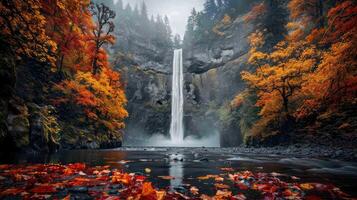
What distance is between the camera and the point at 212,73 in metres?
44.0

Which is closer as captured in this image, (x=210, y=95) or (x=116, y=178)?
(x=116, y=178)

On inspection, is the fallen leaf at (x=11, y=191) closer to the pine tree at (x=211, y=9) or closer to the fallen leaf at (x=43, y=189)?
the fallen leaf at (x=43, y=189)

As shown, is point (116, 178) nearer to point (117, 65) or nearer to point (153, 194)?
point (153, 194)

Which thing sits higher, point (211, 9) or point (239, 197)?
point (211, 9)

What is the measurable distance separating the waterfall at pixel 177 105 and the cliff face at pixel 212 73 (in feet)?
4.43

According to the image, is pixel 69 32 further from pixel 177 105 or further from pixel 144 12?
pixel 144 12

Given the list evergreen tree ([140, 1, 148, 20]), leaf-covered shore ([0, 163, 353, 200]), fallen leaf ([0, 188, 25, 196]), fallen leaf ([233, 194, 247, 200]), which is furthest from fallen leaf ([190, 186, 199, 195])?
evergreen tree ([140, 1, 148, 20])

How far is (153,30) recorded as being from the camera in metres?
63.5

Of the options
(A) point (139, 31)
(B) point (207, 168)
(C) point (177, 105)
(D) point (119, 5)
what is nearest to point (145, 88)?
(C) point (177, 105)

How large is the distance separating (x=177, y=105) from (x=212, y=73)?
9.55 m

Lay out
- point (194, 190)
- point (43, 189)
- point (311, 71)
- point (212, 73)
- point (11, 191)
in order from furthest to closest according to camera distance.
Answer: point (212, 73), point (311, 71), point (194, 190), point (43, 189), point (11, 191)

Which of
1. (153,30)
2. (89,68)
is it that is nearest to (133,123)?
(89,68)

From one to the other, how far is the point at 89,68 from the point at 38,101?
6.12 m

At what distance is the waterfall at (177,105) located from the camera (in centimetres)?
4094
